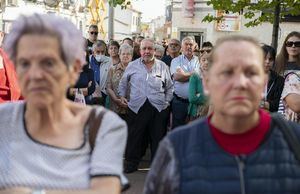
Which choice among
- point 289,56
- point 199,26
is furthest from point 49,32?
point 199,26

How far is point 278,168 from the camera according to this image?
201cm

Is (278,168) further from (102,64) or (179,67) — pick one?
(102,64)

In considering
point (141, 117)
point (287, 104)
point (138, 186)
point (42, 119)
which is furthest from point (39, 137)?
point (141, 117)

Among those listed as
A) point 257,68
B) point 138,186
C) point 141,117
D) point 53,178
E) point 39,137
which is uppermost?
point 257,68

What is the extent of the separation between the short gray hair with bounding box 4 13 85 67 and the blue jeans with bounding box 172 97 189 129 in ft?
16.1

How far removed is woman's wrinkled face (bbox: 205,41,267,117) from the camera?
1.96 meters

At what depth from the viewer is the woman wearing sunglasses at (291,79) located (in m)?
3.90

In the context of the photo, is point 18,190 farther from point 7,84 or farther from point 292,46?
point 292,46

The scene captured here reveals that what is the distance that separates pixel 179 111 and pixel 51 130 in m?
4.88

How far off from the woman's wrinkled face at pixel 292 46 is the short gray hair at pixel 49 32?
3.33 m

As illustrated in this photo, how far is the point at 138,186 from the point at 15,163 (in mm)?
3992

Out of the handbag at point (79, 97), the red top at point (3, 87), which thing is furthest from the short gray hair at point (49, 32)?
the handbag at point (79, 97)

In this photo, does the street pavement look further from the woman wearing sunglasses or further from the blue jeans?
the woman wearing sunglasses

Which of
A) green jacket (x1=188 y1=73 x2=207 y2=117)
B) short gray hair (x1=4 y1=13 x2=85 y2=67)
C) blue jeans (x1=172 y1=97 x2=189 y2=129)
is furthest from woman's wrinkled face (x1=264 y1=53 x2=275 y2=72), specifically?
short gray hair (x1=4 y1=13 x2=85 y2=67)
